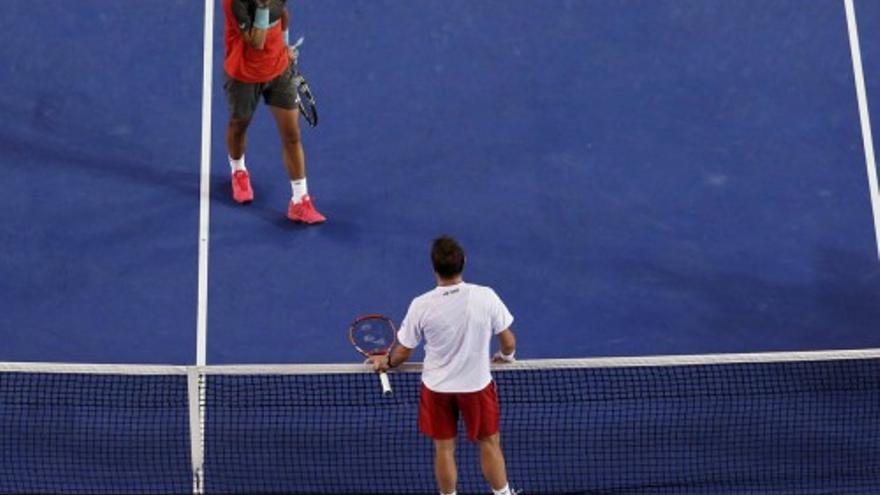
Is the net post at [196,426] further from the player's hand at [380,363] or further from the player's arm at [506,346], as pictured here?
the player's arm at [506,346]

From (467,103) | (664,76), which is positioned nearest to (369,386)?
(467,103)

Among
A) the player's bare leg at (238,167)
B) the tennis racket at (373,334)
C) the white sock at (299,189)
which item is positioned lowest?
the tennis racket at (373,334)

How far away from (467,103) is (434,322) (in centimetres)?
410

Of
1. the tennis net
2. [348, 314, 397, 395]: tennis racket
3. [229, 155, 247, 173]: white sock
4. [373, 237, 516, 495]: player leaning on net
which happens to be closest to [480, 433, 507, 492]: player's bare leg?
[373, 237, 516, 495]: player leaning on net

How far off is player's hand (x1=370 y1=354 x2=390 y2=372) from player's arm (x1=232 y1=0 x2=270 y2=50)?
2.83m

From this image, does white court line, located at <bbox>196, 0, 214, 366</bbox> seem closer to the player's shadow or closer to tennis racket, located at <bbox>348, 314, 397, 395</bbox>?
tennis racket, located at <bbox>348, 314, 397, 395</bbox>

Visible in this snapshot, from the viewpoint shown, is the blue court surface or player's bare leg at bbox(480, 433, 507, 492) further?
the blue court surface

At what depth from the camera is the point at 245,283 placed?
1261 centimetres

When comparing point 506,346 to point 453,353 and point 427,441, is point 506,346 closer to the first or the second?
point 453,353

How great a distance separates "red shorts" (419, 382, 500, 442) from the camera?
10188 millimetres

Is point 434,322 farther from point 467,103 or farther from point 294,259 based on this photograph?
point 467,103

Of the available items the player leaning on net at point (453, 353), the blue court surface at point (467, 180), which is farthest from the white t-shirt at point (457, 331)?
the blue court surface at point (467, 180)

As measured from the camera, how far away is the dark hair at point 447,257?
9.93 metres

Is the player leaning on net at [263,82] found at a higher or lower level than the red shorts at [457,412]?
higher
